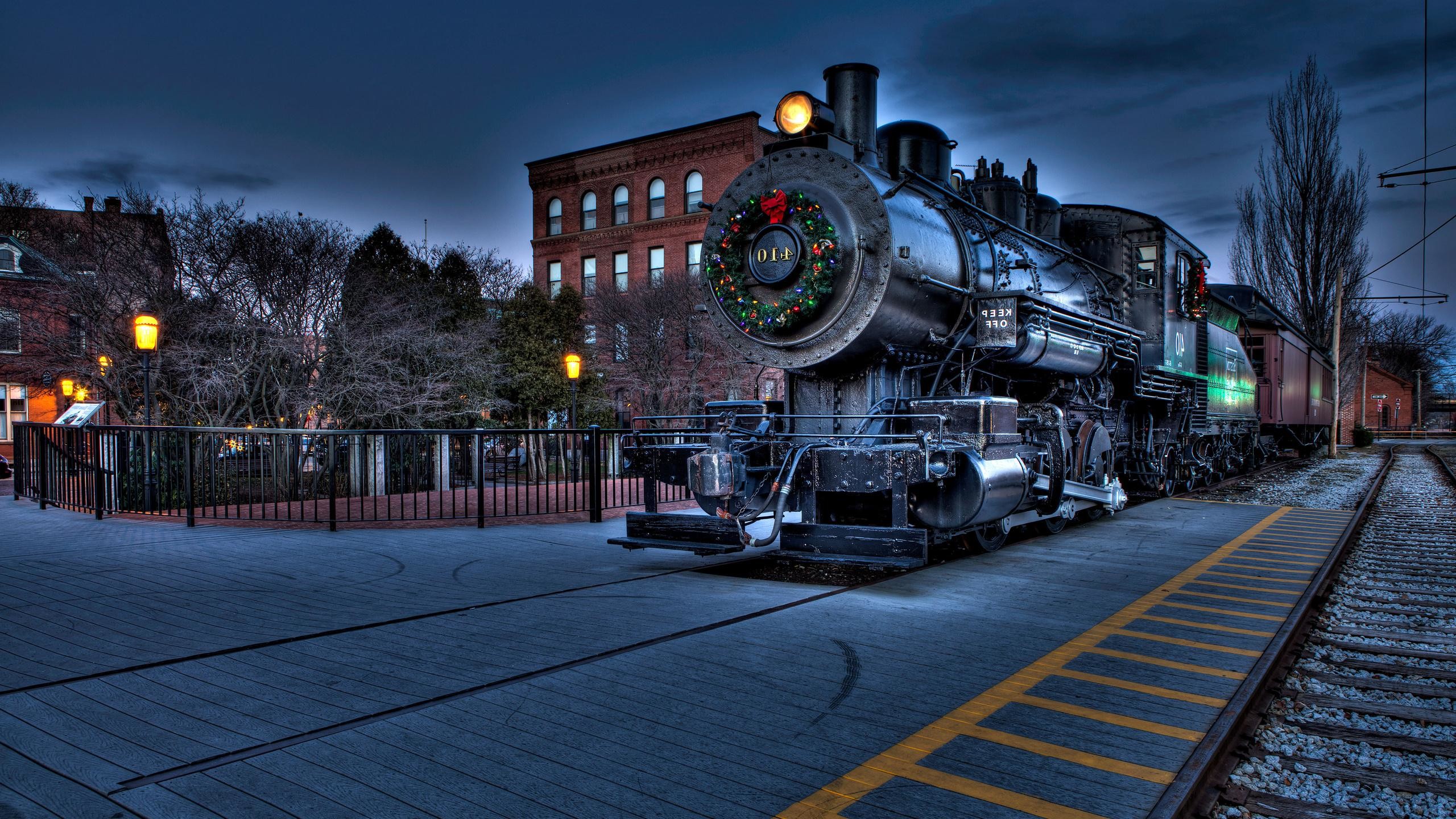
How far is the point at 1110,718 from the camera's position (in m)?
3.23

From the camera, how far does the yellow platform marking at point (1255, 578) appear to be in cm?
592

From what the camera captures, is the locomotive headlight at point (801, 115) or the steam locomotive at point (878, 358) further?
the locomotive headlight at point (801, 115)

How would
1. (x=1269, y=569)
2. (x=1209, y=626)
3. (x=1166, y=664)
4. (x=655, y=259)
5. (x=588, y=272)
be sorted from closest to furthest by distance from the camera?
1. (x=1166, y=664)
2. (x=1209, y=626)
3. (x=1269, y=569)
4. (x=655, y=259)
5. (x=588, y=272)

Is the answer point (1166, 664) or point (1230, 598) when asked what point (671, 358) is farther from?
point (1166, 664)

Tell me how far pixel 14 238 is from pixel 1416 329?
291 feet

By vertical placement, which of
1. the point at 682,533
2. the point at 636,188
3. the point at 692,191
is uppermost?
the point at 636,188

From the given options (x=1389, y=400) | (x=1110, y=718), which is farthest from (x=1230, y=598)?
(x=1389, y=400)

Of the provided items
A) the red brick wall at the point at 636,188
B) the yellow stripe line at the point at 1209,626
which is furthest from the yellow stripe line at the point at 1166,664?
the red brick wall at the point at 636,188

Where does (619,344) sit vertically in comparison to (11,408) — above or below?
above

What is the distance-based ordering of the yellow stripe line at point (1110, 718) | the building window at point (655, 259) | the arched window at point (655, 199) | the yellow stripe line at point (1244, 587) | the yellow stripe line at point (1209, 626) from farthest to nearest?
the arched window at point (655, 199)
the building window at point (655, 259)
the yellow stripe line at point (1244, 587)
the yellow stripe line at point (1209, 626)
the yellow stripe line at point (1110, 718)

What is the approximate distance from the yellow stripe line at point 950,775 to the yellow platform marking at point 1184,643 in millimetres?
219

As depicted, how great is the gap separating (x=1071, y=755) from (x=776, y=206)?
455cm

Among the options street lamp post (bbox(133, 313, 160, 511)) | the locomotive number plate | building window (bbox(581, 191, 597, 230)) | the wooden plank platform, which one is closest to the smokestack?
the locomotive number plate

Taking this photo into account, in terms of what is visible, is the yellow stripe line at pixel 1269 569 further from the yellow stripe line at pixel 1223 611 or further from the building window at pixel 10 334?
the building window at pixel 10 334
